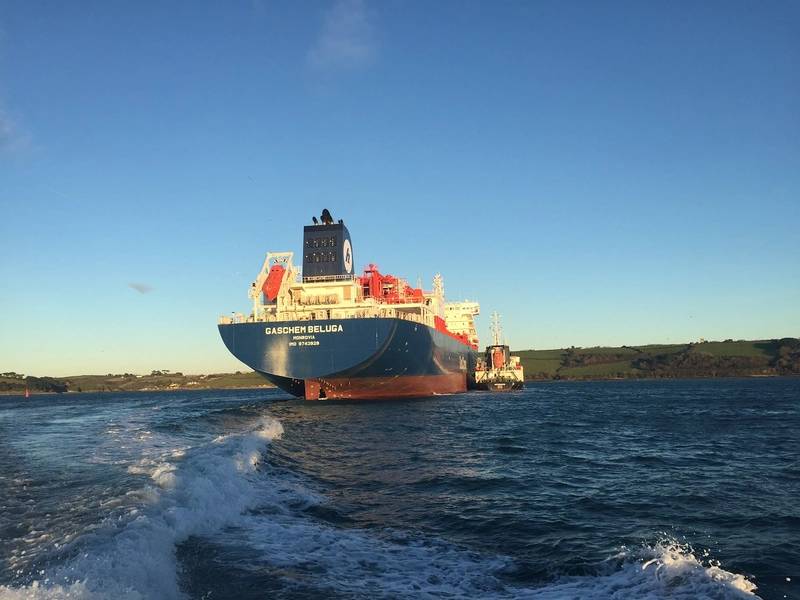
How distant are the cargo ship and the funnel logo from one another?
119mm

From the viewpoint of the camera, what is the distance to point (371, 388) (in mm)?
45750

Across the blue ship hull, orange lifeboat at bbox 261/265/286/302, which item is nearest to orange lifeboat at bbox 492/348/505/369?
the blue ship hull

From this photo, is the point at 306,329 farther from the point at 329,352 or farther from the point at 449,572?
the point at 449,572

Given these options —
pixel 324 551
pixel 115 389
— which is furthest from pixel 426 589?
pixel 115 389

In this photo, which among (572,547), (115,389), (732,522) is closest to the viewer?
(572,547)

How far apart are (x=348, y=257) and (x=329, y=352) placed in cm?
1460

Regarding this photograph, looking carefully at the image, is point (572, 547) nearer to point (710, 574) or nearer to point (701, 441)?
point (710, 574)

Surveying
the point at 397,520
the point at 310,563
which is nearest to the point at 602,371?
the point at 397,520

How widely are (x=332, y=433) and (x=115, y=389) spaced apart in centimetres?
18307

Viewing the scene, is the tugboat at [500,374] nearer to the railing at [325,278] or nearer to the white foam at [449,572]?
the railing at [325,278]

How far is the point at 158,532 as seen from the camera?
8461mm

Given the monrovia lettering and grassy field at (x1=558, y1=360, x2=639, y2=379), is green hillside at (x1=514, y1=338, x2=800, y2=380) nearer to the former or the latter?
grassy field at (x1=558, y1=360, x2=639, y2=379)

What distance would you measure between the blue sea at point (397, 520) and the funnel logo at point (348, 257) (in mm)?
31741

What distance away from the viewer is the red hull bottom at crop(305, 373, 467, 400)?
43500 millimetres
